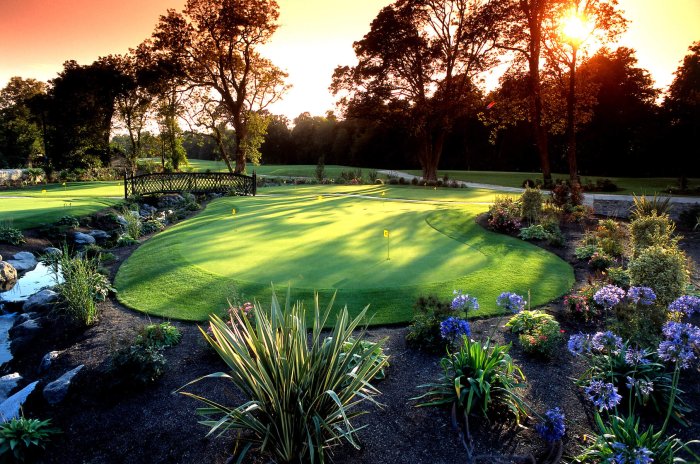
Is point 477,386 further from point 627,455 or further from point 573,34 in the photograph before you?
point 573,34

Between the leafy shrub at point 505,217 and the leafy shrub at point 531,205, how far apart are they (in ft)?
0.88

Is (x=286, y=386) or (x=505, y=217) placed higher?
(x=505, y=217)

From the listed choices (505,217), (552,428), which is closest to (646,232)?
(505,217)

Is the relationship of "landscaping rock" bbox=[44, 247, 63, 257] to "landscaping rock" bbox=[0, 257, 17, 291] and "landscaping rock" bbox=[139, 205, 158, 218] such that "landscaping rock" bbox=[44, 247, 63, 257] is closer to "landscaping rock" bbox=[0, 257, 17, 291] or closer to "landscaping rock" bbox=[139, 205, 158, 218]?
"landscaping rock" bbox=[0, 257, 17, 291]

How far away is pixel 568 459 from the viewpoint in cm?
325

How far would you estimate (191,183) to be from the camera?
23.2 meters

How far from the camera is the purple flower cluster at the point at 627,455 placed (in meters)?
2.62

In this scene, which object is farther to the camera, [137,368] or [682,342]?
[137,368]

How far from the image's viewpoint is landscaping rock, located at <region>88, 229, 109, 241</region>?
12.8 meters

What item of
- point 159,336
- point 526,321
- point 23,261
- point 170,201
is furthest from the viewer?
point 170,201

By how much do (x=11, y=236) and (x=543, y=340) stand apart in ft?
42.8

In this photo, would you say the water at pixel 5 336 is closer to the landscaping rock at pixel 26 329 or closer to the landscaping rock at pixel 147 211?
the landscaping rock at pixel 26 329

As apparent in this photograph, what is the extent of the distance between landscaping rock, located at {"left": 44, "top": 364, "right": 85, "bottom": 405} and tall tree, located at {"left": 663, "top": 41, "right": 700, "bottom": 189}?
92.6ft

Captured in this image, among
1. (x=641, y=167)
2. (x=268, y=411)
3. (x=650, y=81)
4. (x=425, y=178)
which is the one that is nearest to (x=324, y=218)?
(x=268, y=411)
